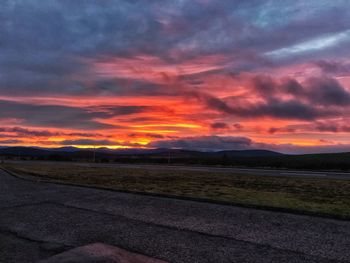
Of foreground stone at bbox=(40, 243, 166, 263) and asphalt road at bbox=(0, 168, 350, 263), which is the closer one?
foreground stone at bbox=(40, 243, 166, 263)

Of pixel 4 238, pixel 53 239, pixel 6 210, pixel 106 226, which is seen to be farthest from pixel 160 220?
pixel 6 210

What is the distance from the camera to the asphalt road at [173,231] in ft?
22.8

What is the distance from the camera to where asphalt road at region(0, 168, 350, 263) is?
695cm

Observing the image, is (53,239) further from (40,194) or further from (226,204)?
(40,194)

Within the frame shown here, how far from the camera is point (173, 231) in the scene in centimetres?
860

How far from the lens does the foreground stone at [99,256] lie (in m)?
6.10

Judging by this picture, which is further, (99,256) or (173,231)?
(173,231)

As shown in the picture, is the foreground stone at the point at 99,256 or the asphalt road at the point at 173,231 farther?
the asphalt road at the point at 173,231

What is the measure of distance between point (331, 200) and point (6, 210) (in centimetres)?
1150

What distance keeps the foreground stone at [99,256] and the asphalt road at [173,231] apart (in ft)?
1.22

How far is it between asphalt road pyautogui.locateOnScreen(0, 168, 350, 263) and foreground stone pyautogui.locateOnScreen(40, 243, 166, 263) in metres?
0.37

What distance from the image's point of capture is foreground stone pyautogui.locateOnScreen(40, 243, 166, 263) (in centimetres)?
610

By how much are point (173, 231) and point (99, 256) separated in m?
2.67

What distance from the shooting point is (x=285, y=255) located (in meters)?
6.87
